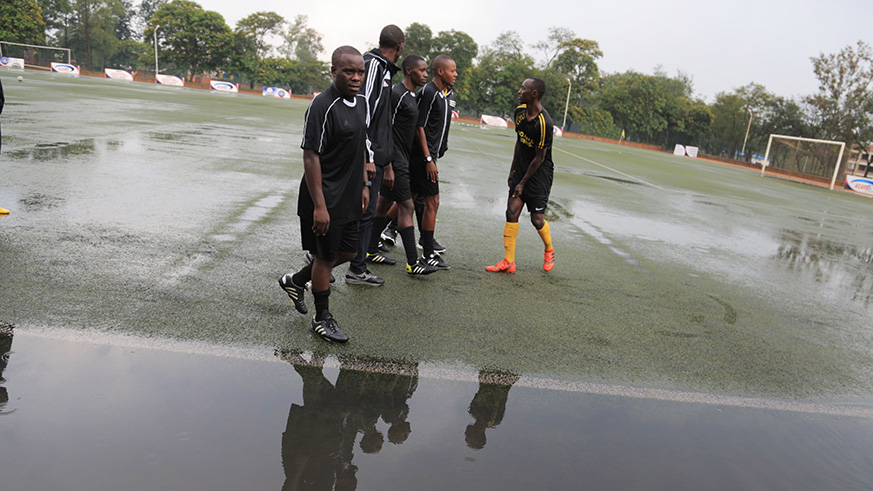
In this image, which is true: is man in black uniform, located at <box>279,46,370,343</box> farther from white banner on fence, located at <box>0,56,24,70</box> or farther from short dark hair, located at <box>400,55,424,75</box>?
white banner on fence, located at <box>0,56,24,70</box>

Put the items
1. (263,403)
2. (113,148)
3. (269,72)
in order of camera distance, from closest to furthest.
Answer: (263,403) < (113,148) < (269,72)

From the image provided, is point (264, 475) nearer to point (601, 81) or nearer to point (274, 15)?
point (601, 81)

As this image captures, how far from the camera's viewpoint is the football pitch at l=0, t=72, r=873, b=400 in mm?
3723

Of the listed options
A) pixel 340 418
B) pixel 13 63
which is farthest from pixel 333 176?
pixel 13 63

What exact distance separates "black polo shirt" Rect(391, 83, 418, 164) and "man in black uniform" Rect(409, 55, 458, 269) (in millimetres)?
184

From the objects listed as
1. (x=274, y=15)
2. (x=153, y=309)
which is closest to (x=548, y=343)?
(x=153, y=309)

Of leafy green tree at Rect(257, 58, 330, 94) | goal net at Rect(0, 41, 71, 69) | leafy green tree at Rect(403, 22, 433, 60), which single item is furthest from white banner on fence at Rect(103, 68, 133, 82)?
leafy green tree at Rect(403, 22, 433, 60)

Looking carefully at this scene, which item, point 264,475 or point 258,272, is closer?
point 264,475

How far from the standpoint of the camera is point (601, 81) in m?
84.4

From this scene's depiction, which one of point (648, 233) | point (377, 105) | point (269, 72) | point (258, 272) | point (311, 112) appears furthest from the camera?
point (269, 72)

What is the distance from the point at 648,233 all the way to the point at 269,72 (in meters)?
83.7

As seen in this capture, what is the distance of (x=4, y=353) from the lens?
3.02 m

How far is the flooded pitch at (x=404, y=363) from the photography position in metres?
2.45

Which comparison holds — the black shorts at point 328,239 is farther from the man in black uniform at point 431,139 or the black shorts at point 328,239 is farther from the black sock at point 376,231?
the black sock at point 376,231
